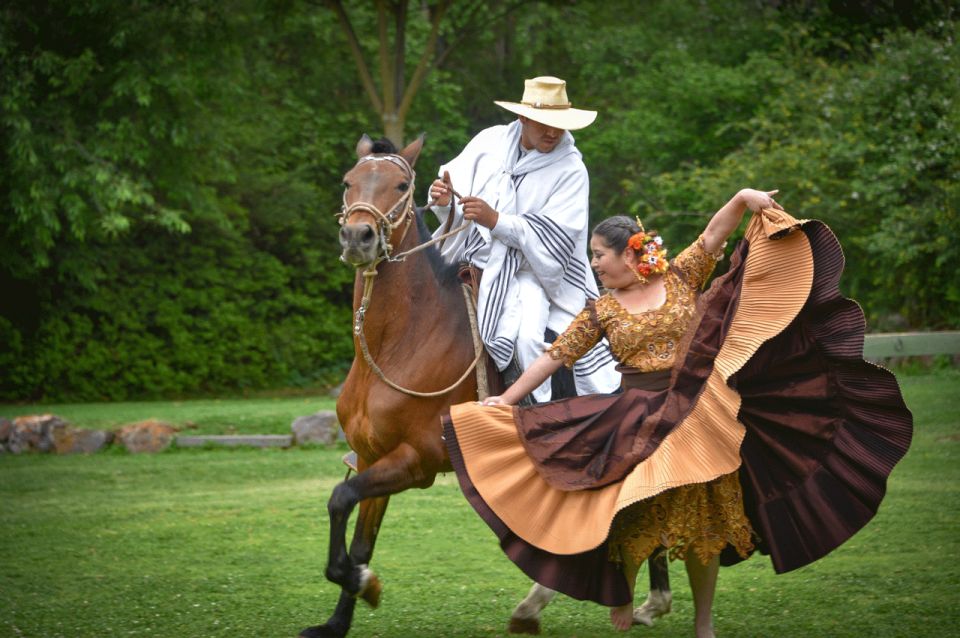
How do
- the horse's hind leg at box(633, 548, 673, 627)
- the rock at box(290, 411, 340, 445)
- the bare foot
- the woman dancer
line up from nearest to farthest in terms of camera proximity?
the woman dancer → the bare foot → the horse's hind leg at box(633, 548, 673, 627) → the rock at box(290, 411, 340, 445)

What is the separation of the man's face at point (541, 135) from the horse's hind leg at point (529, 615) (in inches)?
86.9

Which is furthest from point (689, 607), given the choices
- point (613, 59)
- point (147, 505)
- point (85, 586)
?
point (613, 59)

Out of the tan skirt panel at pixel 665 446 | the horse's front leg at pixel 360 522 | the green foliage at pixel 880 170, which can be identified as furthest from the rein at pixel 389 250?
the green foliage at pixel 880 170

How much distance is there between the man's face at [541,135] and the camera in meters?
6.02

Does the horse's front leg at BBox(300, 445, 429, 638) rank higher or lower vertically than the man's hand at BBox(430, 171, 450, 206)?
lower

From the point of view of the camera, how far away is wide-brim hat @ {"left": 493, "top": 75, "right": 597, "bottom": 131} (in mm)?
5871

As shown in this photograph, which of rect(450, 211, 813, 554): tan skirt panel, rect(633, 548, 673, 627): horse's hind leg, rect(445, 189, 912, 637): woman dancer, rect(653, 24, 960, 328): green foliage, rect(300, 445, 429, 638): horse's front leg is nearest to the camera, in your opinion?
rect(450, 211, 813, 554): tan skirt panel

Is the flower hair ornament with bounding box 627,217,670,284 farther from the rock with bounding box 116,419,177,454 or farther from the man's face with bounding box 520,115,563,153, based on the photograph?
the rock with bounding box 116,419,177,454

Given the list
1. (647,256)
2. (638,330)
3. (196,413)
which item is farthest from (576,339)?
(196,413)

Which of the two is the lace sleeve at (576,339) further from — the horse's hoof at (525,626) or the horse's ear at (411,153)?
the horse's hoof at (525,626)

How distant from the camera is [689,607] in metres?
6.52

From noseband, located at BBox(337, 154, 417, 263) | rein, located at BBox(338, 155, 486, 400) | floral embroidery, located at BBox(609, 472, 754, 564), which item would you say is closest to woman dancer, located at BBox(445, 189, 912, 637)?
floral embroidery, located at BBox(609, 472, 754, 564)

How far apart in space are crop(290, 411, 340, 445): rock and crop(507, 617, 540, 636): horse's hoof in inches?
321

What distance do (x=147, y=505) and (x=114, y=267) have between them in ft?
29.4
